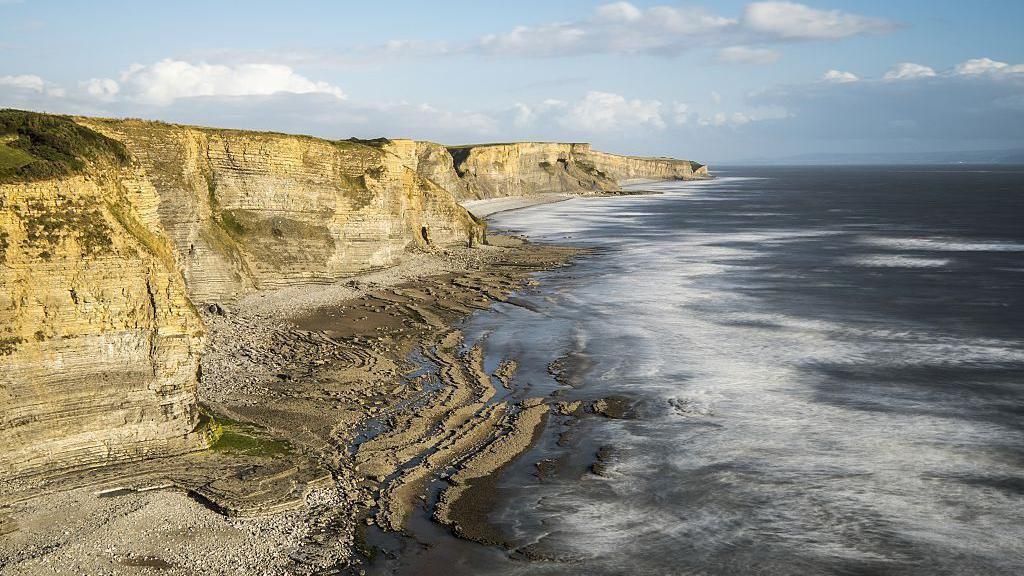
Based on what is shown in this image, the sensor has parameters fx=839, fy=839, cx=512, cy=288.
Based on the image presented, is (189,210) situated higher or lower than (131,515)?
higher

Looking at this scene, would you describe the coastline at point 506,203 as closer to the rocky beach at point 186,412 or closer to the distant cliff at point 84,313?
the rocky beach at point 186,412

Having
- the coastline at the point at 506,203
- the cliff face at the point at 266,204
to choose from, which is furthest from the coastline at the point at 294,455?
the coastline at the point at 506,203

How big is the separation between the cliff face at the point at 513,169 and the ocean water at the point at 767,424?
44.7 m

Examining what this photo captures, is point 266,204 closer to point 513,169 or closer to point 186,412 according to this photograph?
point 186,412

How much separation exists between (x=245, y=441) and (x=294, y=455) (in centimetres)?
131

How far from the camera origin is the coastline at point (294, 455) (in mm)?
14992

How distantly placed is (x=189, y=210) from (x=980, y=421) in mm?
29757

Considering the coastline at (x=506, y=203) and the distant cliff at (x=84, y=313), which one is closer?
the distant cliff at (x=84, y=313)

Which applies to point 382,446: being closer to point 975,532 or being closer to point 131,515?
point 131,515

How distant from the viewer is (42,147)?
18.9 metres

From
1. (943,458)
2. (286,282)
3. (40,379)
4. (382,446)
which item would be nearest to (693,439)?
(943,458)

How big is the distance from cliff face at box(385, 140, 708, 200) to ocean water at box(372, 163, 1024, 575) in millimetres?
44742

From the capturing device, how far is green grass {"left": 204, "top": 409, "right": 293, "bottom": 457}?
62.6 feet

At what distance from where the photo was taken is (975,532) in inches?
663
